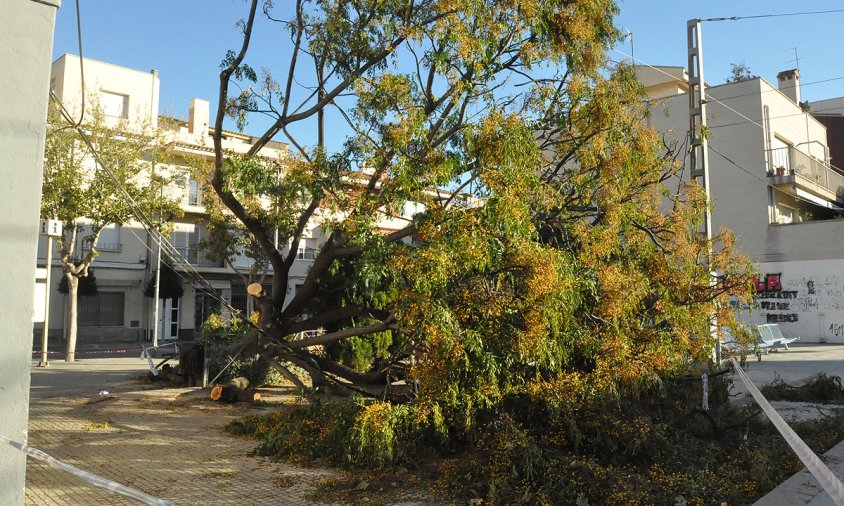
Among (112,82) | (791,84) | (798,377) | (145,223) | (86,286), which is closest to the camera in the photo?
(145,223)

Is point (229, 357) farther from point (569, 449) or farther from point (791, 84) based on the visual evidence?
point (791, 84)

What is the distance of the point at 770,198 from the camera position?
27.6 metres

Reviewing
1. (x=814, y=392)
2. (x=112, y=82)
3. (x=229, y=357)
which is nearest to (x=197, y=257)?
(x=112, y=82)

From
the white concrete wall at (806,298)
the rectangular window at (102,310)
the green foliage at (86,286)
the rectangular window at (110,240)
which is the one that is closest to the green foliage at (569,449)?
the white concrete wall at (806,298)

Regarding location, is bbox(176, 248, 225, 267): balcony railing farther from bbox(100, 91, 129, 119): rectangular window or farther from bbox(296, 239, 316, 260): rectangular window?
bbox(100, 91, 129, 119): rectangular window

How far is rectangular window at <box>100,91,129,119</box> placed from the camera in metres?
33.0

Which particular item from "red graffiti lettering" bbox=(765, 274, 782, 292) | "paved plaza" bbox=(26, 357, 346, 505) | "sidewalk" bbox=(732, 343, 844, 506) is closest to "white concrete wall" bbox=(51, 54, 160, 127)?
"paved plaza" bbox=(26, 357, 346, 505)

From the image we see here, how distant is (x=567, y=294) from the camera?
8211 millimetres

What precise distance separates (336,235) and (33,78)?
5.91 metres

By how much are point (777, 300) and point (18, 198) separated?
29685mm

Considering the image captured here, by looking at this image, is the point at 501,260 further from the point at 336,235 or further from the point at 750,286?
the point at 750,286

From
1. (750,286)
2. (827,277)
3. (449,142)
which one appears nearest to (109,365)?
(449,142)

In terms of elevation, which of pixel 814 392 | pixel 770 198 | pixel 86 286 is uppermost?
pixel 770 198

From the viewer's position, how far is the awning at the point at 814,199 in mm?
28737
